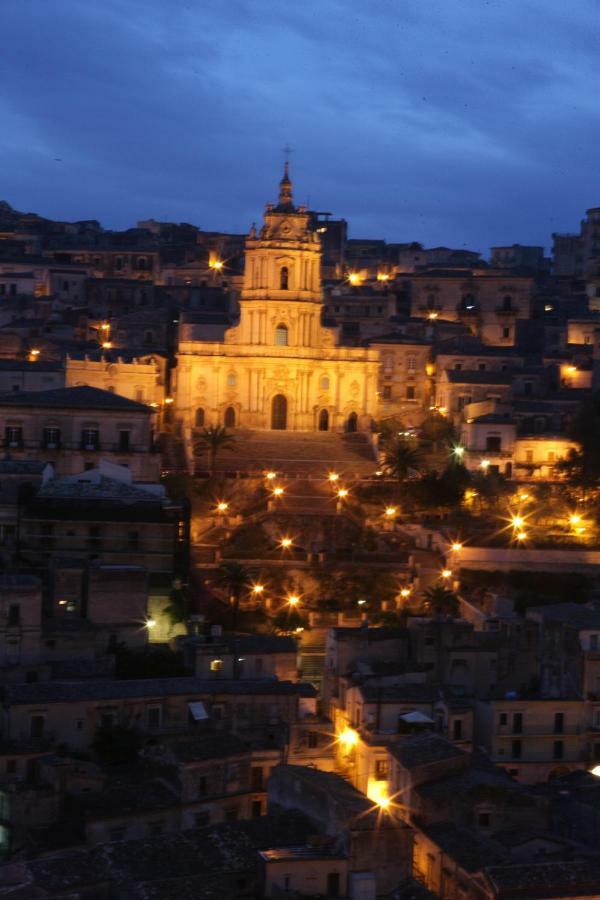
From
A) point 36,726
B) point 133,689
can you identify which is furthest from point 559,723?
point 36,726

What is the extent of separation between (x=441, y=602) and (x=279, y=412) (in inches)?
820

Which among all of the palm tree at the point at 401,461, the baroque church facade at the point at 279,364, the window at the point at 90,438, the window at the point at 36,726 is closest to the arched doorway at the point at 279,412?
the baroque church facade at the point at 279,364

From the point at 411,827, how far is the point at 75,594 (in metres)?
13.8

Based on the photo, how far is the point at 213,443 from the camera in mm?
63062

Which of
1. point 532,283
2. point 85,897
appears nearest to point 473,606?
point 85,897

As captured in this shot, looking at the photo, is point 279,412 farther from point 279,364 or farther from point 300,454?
point 300,454

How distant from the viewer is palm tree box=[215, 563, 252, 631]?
172 ft

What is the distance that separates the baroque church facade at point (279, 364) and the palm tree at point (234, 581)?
17.1 meters

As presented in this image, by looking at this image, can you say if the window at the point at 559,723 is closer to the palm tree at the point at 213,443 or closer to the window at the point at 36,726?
the window at the point at 36,726

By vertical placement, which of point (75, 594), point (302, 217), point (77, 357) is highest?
point (302, 217)

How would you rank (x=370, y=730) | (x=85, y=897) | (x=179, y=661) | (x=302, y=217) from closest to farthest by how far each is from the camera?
1. (x=85, y=897)
2. (x=370, y=730)
3. (x=179, y=661)
4. (x=302, y=217)

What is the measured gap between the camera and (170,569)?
52.2 meters

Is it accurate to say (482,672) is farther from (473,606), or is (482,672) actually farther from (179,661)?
(179,661)

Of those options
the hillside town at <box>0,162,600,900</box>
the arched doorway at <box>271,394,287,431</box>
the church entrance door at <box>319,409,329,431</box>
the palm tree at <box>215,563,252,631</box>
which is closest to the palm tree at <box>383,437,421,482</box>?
the hillside town at <box>0,162,600,900</box>
